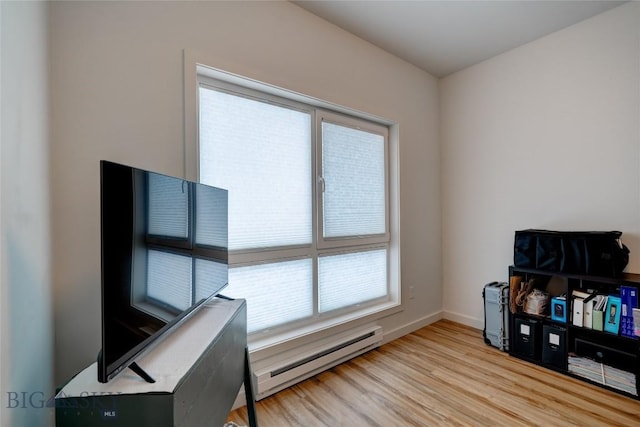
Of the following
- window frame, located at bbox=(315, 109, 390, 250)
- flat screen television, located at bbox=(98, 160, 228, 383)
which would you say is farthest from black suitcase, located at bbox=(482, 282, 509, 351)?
flat screen television, located at bbox=(98, 160, 228, 383)

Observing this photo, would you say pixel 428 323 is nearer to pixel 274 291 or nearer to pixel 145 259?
pixel 274 291

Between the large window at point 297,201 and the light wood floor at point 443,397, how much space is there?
0.51 meters

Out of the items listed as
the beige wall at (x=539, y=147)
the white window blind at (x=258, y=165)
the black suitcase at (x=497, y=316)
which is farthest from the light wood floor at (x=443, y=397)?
the white window blind at (x=258, y=165)

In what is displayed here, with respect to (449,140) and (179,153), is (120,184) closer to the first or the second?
(179,153)

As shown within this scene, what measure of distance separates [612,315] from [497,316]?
30.8 inches

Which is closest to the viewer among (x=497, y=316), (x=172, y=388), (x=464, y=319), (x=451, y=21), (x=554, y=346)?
(x=172, y=388)

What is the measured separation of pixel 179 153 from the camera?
5.36ft

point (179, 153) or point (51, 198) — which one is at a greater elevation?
point (179, 153)

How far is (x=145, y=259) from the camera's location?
921 mm

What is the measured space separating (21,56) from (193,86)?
826mm

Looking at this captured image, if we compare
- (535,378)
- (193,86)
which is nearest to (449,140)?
(535,378)

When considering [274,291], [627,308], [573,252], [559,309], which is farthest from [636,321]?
[274,291]

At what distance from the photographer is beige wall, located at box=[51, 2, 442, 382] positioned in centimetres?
129

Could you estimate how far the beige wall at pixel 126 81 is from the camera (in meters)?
1.29
